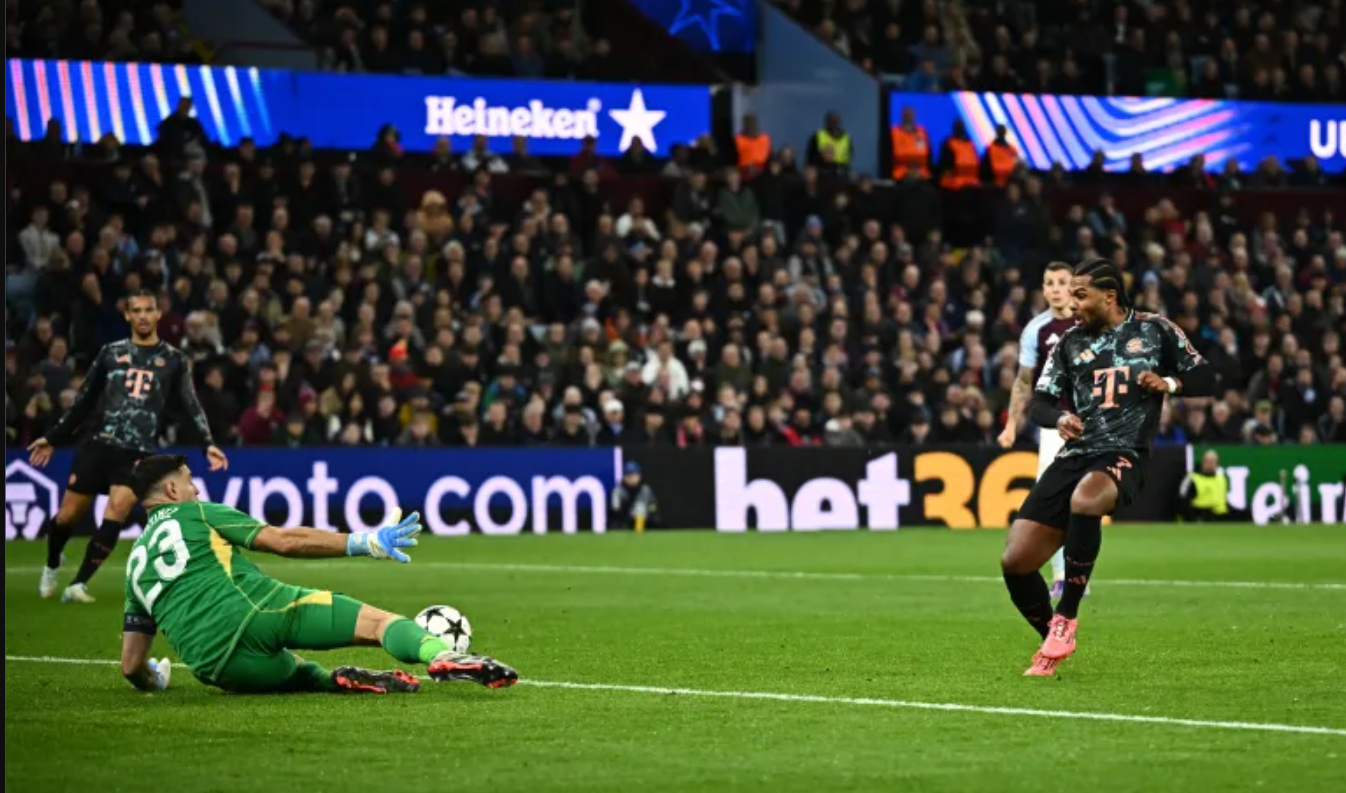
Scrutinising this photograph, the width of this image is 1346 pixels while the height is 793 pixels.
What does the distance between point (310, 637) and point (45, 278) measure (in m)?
17.3

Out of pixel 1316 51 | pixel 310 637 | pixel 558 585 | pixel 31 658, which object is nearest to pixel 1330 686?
pixel 310 637

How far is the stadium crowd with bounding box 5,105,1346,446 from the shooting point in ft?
87.2

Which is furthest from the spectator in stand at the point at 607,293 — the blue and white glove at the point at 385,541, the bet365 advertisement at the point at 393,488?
the blue and white glove at the point at 385,541

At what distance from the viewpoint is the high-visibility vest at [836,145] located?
33781 mm

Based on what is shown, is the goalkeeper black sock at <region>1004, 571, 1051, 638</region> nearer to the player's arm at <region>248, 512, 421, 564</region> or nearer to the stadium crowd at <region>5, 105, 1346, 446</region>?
the player's arm at <region>248, 512, 421, 564</region>

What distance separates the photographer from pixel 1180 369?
11.5 m

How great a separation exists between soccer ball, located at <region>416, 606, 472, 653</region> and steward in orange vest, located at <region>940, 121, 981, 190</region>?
80.6ft

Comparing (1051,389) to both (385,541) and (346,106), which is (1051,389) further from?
(346,106)

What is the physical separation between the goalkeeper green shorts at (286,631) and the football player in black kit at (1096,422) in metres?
3.45

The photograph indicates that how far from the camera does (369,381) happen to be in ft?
87.3

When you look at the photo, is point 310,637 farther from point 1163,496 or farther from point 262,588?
point 1163,496

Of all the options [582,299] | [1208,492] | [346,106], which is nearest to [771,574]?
[582,299]

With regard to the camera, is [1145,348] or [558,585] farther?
[558,585]

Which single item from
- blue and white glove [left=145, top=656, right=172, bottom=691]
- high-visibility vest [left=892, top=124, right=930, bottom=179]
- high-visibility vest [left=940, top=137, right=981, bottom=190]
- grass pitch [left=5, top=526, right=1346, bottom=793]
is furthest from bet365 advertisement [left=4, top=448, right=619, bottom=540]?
blue and white glove [left=145, top=656, right=172, bottom=691]
